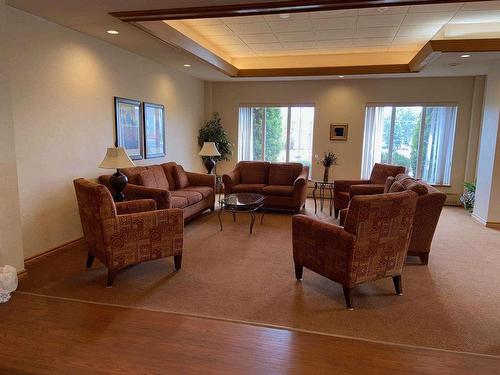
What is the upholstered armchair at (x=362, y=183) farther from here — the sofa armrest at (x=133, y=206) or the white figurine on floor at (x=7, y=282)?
the white figurine on floor at (x=7, y=282)

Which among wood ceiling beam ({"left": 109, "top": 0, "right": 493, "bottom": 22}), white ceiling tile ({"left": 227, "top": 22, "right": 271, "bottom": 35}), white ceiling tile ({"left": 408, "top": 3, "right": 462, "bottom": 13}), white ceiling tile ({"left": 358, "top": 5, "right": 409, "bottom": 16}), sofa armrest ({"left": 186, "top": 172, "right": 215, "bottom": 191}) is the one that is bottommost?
sofa armrest ({"left": 186, "top": 172, "right": 215, "bottom": 191})

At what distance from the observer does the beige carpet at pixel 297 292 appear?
101 inches

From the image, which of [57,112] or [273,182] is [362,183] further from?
[57,112]

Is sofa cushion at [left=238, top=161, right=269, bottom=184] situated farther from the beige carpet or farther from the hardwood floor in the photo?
the hardwood floor

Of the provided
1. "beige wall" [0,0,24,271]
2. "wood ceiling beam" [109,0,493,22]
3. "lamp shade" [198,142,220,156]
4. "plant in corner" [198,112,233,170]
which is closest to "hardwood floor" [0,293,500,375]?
"beige wall" [0,0,24,271]

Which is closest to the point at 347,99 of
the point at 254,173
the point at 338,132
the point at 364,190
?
the point at 338,132

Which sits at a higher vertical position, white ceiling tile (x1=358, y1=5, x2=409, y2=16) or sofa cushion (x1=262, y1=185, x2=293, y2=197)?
white ceiling tile (x1=358, y1=5, x2=409, y2=16)

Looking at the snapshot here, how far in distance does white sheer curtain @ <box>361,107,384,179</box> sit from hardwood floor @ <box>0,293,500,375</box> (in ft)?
18.4

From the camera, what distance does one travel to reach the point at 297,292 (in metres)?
3.09

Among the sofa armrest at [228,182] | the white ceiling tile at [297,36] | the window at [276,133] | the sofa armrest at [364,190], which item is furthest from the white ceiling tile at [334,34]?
the sofa armrest at [228,182]

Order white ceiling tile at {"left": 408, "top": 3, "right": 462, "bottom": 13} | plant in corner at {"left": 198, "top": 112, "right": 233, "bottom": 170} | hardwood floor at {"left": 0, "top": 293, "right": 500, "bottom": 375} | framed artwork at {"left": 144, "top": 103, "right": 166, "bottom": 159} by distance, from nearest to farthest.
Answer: hardwood floor at {"left": 0, "top": 293, "right": 500, "bottom": 375} < white ceiling tile at {"left": 408, "top": 3, "right": 462, "bottom": 13} < framed artwork at {"left": 144, "top": 103, "right": 166, "bottom": 159} < plant in corner at {"left": 198, "top": 112, "right": 233, "bottom": 170}

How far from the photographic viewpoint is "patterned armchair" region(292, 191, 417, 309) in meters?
2.69

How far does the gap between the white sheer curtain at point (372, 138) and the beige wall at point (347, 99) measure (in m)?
0.13

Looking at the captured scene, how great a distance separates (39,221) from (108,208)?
4.43 feet
